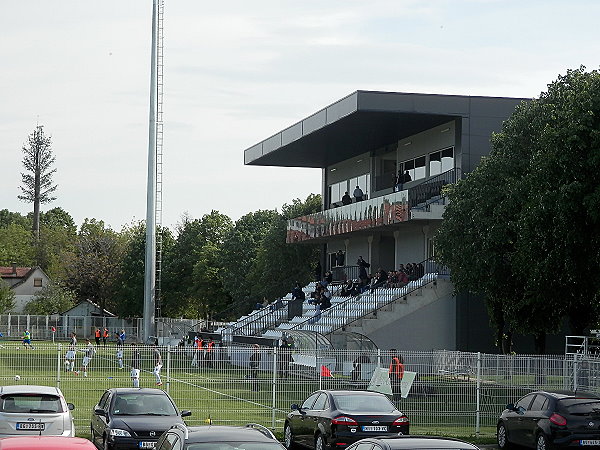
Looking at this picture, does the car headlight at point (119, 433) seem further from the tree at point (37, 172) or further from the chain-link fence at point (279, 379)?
the tree at point (37, 172)

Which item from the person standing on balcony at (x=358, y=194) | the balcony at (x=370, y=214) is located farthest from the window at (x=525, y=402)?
the person standing on balcony at (x=358, y=194)

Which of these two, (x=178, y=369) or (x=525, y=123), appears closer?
(x=178, y=369)

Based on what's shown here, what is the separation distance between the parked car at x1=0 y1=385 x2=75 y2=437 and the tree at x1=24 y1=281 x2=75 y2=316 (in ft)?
299

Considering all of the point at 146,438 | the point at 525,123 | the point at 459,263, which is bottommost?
the point at 146,438

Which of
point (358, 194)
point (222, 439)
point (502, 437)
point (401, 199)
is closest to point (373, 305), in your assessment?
point (401, 199)

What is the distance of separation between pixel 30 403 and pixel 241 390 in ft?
28.4

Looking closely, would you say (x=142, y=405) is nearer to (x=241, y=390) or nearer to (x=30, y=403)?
(x=30, y=403)

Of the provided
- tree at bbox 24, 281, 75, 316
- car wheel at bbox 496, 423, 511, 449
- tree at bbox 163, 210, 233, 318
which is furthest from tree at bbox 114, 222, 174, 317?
car wheel at bbox 496, 423, 511, 449

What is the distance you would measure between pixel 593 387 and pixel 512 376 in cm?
226

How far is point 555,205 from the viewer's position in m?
35.9

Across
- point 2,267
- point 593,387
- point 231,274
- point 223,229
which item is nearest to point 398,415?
point 593,387

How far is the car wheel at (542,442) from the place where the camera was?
74.6 feet

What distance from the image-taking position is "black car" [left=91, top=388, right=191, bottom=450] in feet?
68.3

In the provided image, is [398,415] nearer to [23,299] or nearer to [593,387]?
[593,387]
